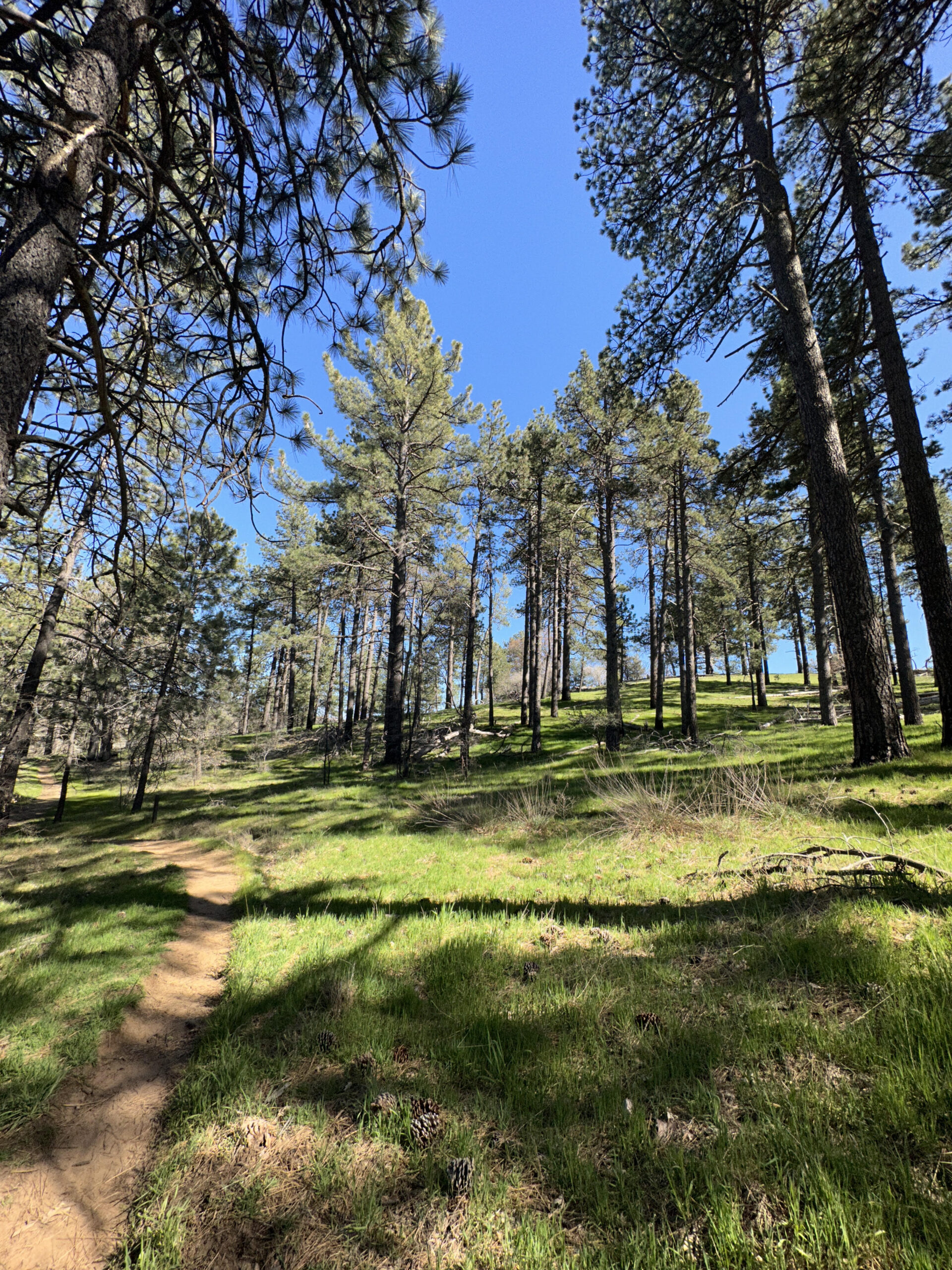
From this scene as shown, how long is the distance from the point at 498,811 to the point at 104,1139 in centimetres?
640

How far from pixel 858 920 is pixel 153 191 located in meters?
6.29

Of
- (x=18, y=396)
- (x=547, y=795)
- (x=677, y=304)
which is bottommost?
(x=547, y=795)

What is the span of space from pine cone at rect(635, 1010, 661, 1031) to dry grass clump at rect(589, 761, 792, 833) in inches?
142

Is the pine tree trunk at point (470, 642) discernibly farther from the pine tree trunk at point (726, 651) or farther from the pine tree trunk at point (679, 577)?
the pine tree trunk at point (726, 651)

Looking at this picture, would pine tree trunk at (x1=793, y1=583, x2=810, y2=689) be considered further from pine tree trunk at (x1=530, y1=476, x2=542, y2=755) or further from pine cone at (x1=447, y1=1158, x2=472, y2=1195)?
pine cone at (x1=447, y1=1158, x2=472, y2=1195)

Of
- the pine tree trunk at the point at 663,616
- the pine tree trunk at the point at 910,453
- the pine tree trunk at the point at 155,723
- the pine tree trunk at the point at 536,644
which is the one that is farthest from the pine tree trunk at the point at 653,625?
the pine tree trunk at the point at 155,723

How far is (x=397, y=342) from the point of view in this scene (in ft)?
48.2

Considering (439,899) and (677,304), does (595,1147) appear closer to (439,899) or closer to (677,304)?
(439,899)

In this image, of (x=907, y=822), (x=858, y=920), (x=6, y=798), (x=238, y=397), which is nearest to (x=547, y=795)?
(x=907, y=822)

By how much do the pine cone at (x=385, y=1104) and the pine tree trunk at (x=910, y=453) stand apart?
304 inches

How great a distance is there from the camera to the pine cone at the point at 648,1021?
227 centimetres

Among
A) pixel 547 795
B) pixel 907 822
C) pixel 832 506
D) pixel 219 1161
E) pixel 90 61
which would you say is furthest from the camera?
pixel 547 795

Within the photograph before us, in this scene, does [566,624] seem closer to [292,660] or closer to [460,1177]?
[292,660]

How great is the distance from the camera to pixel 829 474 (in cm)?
682
